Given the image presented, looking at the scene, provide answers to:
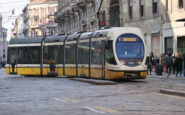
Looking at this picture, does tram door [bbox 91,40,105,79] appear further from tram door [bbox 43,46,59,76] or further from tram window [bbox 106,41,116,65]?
tram door [bbox 43,46,59,76]

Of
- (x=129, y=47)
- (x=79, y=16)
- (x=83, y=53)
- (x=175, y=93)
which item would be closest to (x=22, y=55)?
(x=83, y=53)

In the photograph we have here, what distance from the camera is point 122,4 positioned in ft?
154

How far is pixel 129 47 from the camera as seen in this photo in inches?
953

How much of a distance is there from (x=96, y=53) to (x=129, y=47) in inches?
104

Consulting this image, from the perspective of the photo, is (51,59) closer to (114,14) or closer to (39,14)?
(114,14)

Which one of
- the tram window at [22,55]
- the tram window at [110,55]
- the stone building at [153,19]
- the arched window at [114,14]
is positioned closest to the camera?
the tram window at [110,55]

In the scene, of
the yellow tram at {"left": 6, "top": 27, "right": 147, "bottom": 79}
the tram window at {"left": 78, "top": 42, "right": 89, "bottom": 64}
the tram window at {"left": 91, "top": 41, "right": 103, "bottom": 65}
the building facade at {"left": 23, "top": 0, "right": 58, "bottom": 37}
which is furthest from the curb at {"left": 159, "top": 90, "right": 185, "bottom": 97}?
the building facade at {"left": 23, "top": 0, "right": 58, "bottom": 37}

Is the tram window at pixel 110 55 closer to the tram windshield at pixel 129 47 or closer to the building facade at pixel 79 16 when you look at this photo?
the tram windshield at pixel 129 47

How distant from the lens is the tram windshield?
23969mm

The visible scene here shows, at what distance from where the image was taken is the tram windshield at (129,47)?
24.0 metres

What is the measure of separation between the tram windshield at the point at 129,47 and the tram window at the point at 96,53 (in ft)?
5.26

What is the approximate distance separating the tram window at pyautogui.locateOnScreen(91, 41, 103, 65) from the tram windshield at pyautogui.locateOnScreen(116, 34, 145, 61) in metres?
1.60

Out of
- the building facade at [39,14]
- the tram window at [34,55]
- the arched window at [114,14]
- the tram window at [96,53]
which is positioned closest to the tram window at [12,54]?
the tram window at [34,55]

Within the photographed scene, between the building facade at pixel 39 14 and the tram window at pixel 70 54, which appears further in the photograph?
the building facade at pixel 39 14
